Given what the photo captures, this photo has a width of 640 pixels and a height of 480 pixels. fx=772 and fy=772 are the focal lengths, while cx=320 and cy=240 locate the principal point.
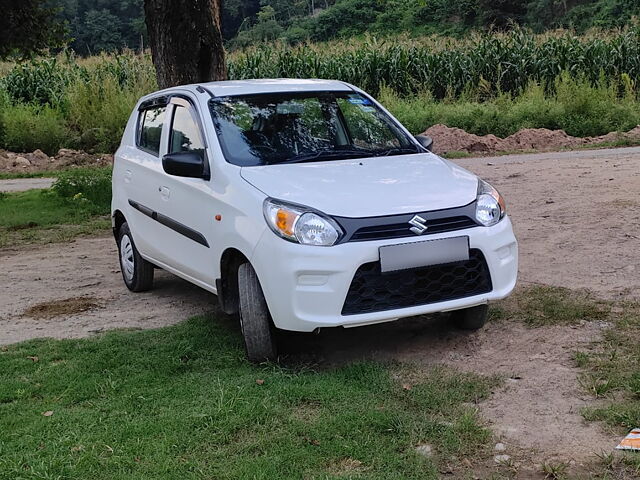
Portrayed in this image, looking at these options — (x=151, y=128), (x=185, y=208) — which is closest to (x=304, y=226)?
(x=185, y=208)

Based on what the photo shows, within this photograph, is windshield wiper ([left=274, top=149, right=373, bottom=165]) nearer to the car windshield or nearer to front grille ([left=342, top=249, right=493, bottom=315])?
the car windshield

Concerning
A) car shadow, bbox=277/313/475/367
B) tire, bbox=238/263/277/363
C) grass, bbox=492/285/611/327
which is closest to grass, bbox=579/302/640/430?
grass, bbox=492/285/611/327

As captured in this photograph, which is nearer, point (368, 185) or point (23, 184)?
point (368, 185)

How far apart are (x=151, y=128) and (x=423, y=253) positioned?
3.17 m

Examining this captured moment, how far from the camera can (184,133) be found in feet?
19.6

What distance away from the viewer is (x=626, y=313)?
5.42 metres

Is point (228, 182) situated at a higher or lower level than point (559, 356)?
higher

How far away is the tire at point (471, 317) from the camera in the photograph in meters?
Result: 5.23

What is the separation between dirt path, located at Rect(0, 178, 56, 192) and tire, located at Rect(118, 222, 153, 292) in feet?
27.4

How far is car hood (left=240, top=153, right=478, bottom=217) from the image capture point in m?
4.59

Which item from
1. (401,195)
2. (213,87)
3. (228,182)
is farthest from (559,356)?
(213,87)

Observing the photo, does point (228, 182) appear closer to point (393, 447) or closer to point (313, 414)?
point (313, 414)

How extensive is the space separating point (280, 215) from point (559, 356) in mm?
1928

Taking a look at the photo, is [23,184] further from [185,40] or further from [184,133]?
[184,133]
